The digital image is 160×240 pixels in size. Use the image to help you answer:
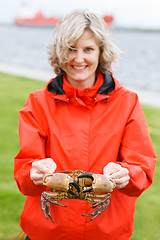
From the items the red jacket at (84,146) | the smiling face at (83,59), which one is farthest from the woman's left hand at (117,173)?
the smiling face at (83,59)

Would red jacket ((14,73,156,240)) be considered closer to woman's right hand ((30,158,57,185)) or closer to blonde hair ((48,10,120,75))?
woman's right hand ((30,158,57,185))

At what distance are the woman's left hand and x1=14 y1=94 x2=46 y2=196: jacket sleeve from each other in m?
0.50

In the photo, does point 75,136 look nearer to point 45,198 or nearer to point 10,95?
point 45,198

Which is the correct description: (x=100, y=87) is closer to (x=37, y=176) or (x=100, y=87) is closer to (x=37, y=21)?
(x=37, y=176)

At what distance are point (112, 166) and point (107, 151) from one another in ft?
0.66

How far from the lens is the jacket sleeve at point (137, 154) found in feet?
7.21

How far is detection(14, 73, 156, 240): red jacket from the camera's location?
2.28m

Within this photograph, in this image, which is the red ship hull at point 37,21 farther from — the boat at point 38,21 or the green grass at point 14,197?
the green grass at point 14,197

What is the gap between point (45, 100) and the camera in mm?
2424

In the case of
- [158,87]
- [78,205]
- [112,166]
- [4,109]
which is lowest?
A: [158,87]

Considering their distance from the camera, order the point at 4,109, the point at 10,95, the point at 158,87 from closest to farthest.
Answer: the point at 4,109 → the point at 10,95 → the point at 158,87

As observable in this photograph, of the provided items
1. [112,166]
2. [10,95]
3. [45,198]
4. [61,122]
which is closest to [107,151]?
[112,166]

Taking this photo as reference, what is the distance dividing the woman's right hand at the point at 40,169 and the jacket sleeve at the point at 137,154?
0.48 metres

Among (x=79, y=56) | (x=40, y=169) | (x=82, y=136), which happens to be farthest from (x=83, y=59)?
(x=40, y=169)
